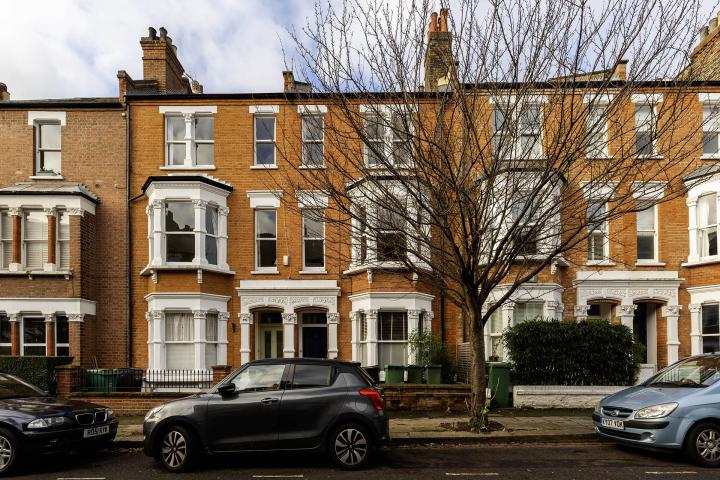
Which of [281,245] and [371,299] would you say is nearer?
[371,299]

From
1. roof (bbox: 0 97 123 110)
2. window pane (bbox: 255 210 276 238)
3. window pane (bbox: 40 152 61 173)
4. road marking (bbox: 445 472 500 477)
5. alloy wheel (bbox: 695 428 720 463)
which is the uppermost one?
roof (bbox: 0 97 123 110)

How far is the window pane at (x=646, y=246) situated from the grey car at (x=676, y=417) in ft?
29.9

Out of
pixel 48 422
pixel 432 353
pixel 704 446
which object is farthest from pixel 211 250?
pixel 704 446

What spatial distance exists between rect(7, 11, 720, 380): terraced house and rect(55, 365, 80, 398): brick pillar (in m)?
3.05

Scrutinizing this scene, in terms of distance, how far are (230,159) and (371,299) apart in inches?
Answer: 252

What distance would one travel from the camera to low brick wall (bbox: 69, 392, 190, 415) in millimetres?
13031

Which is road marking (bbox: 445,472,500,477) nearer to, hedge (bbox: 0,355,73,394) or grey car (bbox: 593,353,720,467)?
grey car (bbox: 593,353,720,467)

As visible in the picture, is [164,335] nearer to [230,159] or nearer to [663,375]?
[230,159]

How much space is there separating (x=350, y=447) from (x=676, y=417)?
4826mm

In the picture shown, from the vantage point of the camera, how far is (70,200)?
1667cm

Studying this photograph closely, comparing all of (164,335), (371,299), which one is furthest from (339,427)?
(164,335)

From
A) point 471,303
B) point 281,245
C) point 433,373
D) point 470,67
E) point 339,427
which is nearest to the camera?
point 339,427

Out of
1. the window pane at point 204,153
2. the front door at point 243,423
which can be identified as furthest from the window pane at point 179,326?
the front door at point 243,423

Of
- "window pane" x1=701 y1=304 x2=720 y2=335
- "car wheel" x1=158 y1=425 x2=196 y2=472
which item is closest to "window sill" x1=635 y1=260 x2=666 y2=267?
"window pane" x1=701 y1=304 x2=720 y2=335
